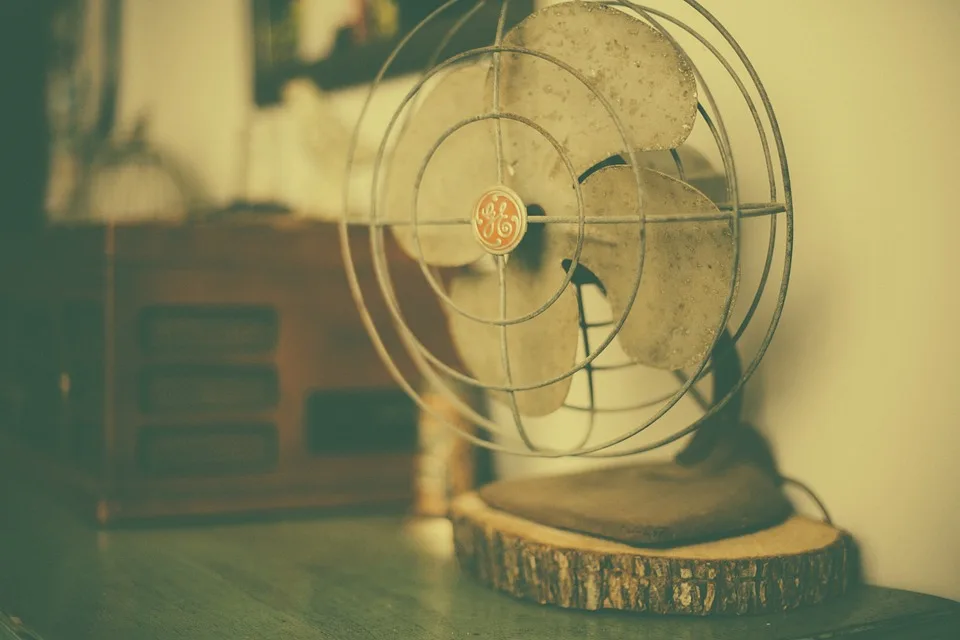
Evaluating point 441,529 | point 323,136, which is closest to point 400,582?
point 441,529

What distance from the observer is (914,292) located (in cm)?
130

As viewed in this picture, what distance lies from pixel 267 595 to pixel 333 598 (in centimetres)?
9

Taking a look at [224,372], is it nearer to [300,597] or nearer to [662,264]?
[300,597]

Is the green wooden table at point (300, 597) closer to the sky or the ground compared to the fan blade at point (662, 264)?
closer to the ground

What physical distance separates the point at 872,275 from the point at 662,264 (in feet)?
1.08

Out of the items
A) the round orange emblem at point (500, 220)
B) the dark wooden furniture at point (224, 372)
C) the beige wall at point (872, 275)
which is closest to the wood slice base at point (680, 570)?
the beige wall at point (872, 275)

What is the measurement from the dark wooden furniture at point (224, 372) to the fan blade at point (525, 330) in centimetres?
47

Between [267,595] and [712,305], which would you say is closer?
[712,305]

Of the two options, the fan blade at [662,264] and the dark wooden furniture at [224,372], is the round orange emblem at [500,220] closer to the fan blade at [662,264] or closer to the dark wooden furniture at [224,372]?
the fan blade at [662,264]

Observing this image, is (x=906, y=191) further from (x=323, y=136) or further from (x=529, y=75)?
(x=323, y=136)

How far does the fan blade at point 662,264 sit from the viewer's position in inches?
45.4

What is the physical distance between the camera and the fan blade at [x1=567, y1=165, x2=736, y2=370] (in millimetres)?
1152

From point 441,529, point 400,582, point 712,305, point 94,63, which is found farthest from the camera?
point 94,63

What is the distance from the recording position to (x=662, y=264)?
120 cm
